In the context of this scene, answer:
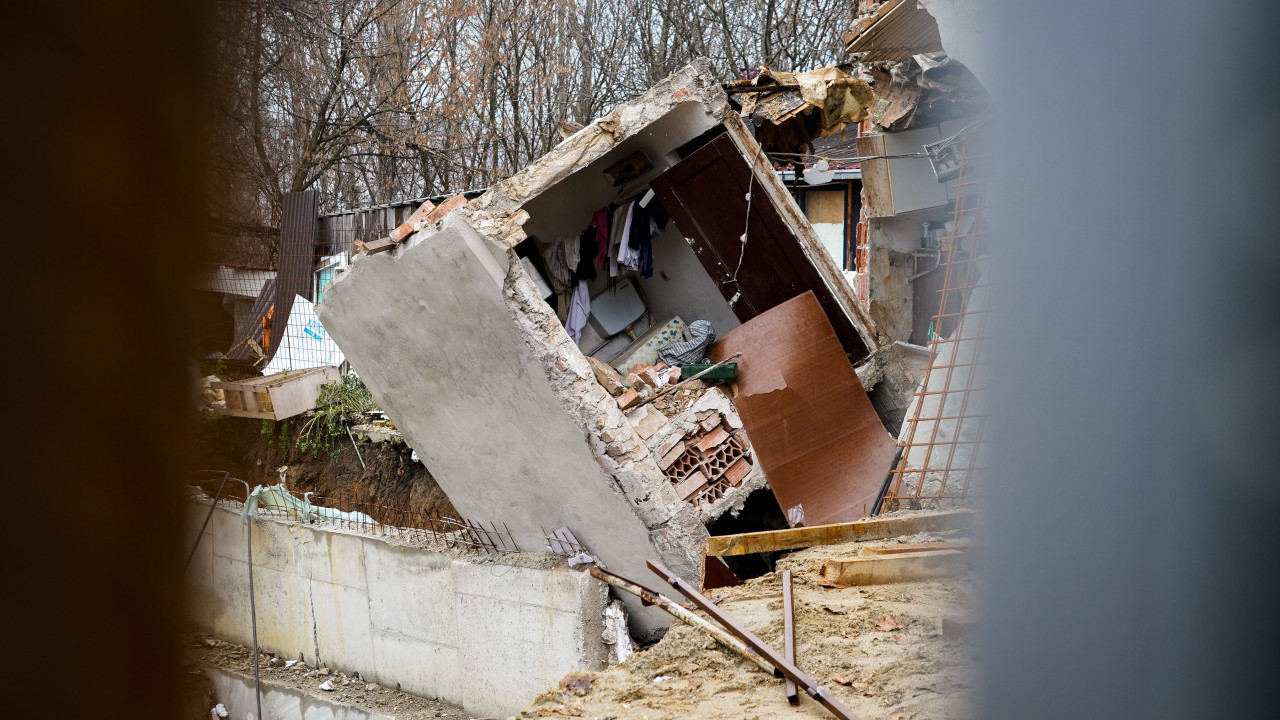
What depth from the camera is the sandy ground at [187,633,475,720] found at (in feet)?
29.0

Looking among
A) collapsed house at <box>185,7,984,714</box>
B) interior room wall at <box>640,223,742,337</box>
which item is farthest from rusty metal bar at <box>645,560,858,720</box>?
interior room wall at <box>640,223,742,337</box>

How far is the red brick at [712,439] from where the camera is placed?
7488 millimetres

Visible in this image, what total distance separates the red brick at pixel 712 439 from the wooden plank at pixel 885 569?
2.53m

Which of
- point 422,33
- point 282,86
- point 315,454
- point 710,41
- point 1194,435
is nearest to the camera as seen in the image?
point 282,86

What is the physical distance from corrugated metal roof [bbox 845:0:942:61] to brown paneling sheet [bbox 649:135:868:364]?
4.70 feet

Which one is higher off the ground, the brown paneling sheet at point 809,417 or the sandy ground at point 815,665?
the brown paneling sheet at point 809,417

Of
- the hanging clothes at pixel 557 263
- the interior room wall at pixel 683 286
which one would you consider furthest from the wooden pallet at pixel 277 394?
the interior room wall at pixel 683 286

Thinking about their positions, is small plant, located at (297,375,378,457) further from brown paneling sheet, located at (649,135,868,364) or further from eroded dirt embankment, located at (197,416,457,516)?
brown paneling sheet, located at (649,135,868,364)

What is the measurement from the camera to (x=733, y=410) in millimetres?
7629

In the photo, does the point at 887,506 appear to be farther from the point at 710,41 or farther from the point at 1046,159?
the point at 710,41

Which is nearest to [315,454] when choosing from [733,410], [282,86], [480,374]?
[480,374]

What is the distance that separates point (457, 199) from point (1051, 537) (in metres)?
6.37

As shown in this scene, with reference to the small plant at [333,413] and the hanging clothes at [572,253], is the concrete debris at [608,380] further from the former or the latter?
the small plant at [333,413]

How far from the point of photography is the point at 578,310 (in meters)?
9.77
